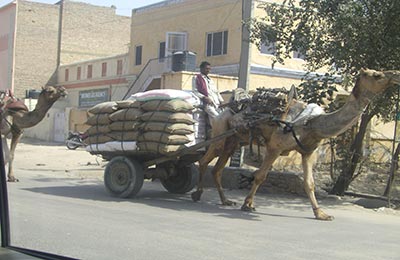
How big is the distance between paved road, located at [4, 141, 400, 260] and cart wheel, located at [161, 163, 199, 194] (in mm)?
313

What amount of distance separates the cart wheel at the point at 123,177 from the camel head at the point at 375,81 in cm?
458

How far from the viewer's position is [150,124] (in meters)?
10.6

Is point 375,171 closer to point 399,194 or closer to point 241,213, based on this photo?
point 399,194

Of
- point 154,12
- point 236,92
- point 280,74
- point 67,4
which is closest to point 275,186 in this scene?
point 236,92

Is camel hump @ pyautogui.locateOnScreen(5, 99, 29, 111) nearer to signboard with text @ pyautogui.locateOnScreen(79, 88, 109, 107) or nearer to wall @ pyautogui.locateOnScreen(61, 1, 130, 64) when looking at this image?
signboard with text @ pyautogui.locateOnScreen(79, 88, 109, 107)

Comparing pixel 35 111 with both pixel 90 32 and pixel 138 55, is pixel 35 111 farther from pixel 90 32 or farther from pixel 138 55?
pixel 90 32

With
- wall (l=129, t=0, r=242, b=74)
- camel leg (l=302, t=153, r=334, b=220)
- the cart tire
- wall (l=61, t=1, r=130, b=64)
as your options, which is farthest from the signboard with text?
camel leg (l=302, t=153, r=334, b=220)

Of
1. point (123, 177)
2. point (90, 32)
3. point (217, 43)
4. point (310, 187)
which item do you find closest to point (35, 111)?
point (123, 177)

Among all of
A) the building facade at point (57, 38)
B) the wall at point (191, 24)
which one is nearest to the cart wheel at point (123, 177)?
the wall at point (191, 24)

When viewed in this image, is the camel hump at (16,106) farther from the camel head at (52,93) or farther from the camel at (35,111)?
the camel head at (52,93)

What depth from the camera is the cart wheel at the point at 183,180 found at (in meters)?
12.0

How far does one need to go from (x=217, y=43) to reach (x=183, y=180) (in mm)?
15835

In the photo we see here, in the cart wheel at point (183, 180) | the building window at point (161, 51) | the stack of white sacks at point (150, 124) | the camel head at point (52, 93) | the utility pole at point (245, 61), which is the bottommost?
the cart wheel at point (183, 180)

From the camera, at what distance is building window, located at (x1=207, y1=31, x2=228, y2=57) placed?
2647 cm
